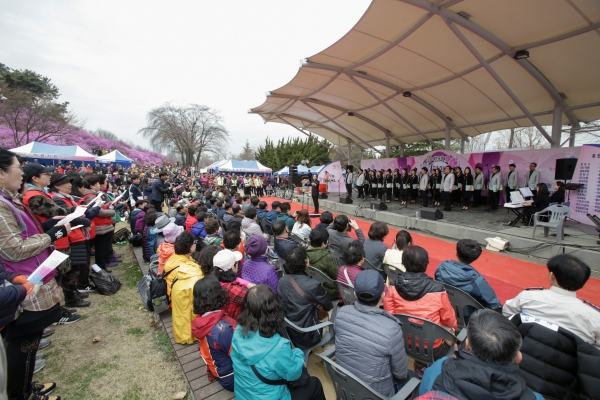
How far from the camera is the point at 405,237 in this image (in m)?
3.33

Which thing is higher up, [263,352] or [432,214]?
[432,214]

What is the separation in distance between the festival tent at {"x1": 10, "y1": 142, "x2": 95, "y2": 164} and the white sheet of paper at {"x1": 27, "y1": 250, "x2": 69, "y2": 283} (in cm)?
1918

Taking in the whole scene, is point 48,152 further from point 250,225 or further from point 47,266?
point 47,266

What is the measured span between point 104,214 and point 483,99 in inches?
502

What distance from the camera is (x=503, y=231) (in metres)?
7.04

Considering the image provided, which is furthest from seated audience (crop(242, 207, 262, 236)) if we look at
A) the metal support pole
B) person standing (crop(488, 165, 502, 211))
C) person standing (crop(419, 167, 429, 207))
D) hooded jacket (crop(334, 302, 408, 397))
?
the metal support pole

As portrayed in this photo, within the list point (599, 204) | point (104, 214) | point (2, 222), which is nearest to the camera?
point (2, 222)

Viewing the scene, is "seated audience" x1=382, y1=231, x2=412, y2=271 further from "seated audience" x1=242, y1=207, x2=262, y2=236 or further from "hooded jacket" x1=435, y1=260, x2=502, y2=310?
"seated audience" x1=242, y1=207, x2=262, y2=236

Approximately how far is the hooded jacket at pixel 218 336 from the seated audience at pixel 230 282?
89mm

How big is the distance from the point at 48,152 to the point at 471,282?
22.4 metres

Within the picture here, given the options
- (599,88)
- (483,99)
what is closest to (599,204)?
(599,88)

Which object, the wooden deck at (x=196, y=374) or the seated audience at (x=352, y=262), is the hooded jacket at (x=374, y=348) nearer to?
the seated audience at (x=352, y=262)

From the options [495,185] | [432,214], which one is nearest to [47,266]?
[432,214]

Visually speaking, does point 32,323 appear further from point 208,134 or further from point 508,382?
point 208,134
